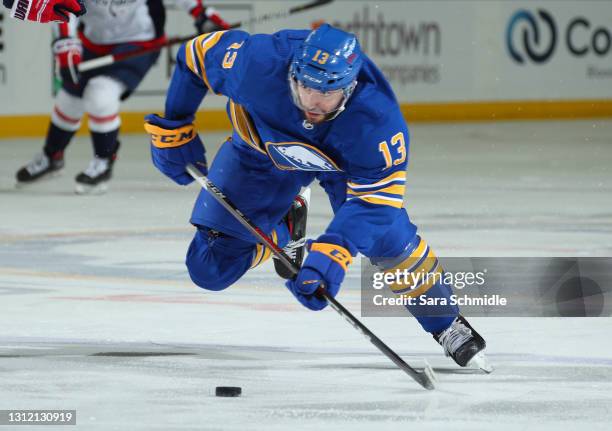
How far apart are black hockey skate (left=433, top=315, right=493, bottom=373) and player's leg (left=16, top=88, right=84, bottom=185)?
4781mm

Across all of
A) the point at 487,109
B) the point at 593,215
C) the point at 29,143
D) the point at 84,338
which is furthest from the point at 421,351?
the point at 487,109

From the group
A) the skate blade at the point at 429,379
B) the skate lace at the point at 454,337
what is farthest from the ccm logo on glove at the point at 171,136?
the skate blade at the point at 429,379

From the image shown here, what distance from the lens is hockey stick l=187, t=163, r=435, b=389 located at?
12.1ft

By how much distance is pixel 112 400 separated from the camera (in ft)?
11.4

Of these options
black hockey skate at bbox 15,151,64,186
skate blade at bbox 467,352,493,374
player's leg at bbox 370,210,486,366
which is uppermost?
player's leg at bbox 370,210,486,366

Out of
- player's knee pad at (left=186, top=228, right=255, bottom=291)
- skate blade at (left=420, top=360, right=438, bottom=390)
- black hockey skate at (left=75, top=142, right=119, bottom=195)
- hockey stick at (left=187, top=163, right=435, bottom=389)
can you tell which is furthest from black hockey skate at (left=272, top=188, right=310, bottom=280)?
black hockey skate at (left=75, top=142, right=119, bottom=195)

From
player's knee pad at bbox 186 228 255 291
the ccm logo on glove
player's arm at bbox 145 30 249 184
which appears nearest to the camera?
player's arm at bbox 145 30 249 184

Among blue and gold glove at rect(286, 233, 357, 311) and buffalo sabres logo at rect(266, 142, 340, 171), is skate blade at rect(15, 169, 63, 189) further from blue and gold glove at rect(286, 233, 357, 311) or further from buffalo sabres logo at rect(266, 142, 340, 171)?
blue and gold glove at rect(286, 233, 357, 311)

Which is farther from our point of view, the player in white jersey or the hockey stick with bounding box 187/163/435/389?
the player in white jersey

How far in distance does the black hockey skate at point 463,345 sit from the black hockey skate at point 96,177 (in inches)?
174

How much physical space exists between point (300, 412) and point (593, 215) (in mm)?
4295

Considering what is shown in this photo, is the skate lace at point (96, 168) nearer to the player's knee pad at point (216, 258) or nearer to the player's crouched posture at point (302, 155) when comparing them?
the player's crouched posture at point (302, 155)

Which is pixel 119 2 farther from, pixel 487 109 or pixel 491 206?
pixel 487 109

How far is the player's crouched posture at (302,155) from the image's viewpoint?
3.57m
